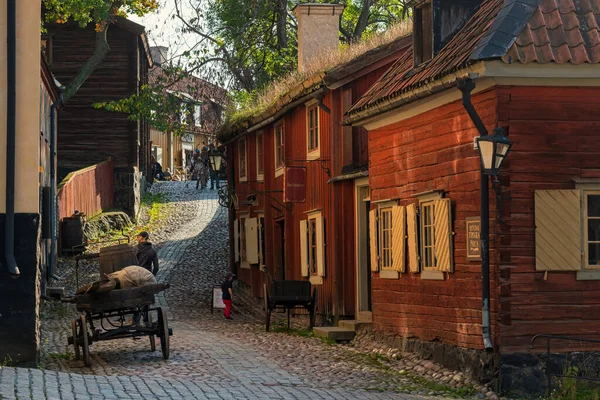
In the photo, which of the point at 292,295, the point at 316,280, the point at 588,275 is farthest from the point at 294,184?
the point at 588,275

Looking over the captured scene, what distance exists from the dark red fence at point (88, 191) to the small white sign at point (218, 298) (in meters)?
7.76

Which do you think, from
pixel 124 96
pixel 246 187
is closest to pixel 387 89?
pixel 246 187

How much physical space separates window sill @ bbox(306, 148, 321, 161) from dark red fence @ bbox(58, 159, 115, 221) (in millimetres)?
10125

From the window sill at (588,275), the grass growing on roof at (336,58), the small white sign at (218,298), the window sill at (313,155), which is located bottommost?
the small white sign at (218,298)

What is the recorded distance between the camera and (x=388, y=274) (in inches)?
742

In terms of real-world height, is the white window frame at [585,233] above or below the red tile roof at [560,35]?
below

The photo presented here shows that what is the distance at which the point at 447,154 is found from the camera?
15977 millimetres

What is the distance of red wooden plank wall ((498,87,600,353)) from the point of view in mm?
14375

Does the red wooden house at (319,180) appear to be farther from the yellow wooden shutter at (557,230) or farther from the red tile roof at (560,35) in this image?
the yellow wooden shutter at (557,230)

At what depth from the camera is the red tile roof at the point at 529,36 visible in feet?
46.4

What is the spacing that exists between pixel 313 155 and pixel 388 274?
5511 millimetres

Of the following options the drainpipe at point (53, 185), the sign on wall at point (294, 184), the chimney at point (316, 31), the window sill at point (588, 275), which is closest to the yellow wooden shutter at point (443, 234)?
the window sill at point (588, 275)

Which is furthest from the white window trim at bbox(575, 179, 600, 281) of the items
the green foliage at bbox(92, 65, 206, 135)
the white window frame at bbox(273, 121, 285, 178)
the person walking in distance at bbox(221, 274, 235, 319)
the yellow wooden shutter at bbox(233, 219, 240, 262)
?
the green foliage at bbox(92, 65, 206, 135)

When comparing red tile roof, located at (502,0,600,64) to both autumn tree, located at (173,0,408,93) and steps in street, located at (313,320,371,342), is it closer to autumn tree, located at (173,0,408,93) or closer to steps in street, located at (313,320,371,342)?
steps in street, located at (313,320,371,342)
